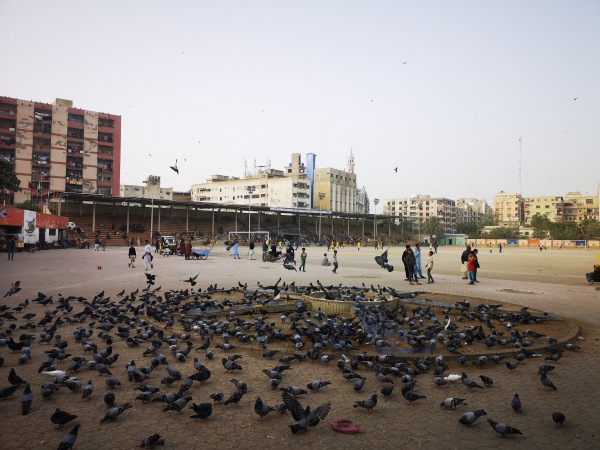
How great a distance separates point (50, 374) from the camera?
19.0 ft

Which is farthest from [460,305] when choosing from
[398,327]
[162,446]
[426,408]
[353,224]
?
[353,224]

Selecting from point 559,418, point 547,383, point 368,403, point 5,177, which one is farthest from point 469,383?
point 5,177

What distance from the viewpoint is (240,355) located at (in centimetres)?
717

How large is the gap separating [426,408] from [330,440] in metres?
1.43

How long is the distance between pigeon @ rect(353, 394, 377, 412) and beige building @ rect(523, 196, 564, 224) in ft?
532

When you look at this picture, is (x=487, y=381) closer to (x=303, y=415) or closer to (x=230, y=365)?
(x=303, y=415)

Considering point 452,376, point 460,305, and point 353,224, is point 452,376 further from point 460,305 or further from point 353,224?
point 353,224

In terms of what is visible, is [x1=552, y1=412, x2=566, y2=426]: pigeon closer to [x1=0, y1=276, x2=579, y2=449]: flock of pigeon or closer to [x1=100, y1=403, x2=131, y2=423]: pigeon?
[x1=0, y1=276, x2=579, y2=449]: flock of pigeon

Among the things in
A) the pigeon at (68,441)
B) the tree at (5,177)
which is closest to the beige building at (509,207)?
the tree at (5,177)

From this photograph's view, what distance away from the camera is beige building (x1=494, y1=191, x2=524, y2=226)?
17025 centimetres

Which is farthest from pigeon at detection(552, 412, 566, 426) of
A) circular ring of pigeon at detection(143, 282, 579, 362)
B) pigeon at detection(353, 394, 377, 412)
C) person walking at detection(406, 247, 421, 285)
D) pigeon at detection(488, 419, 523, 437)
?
person walking at detection(406, 247, 421, 285)

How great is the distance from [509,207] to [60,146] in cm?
16134

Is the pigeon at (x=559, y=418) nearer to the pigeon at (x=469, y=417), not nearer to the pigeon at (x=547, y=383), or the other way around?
the pigeon at (x=469, y=417)

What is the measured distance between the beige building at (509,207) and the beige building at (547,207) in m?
5.47
